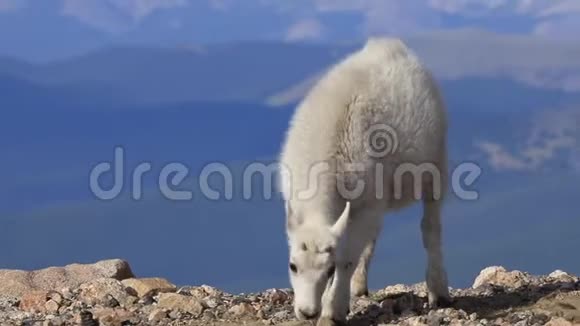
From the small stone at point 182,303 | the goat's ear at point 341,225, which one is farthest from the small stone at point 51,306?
the goat's ear at point 341,225

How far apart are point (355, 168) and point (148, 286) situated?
3606 mm

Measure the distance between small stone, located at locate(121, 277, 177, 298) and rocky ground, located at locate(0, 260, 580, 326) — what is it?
0.01m

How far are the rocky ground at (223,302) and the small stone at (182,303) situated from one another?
0.4 inches

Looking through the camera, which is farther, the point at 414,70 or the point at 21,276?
the point at 21,276

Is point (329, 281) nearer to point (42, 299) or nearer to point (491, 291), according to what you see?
point (491, 291)

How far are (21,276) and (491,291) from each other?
6071mm

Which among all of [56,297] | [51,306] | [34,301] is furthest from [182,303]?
[34,301]

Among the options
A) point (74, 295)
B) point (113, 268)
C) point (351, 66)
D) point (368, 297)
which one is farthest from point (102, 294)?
point (351, 66)

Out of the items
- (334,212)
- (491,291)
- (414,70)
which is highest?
(414,70)

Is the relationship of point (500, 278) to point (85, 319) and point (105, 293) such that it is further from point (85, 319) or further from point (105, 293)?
point (85, 319)

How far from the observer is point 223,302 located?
13.4 metres

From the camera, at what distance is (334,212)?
11.8 m

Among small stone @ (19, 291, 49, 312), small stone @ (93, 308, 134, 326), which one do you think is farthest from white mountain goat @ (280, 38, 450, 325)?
small stone @ (19, 291, 49, 312)

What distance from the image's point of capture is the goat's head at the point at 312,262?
1116 cm
